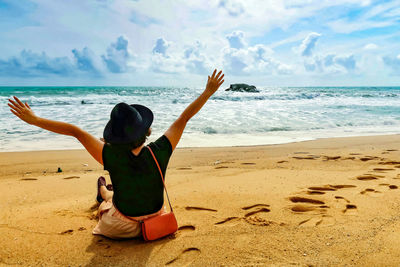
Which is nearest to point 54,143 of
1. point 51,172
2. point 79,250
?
point 51,172

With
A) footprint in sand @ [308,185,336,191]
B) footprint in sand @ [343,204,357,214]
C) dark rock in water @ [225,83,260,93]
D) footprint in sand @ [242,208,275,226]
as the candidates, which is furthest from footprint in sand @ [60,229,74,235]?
dark rock in water @ [225,83,260,93]

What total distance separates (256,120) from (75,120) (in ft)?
27.1

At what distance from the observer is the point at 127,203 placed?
2.62 metres

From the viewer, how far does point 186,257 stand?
238 cm

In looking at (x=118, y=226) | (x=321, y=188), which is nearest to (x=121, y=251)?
(x=118, y=226)

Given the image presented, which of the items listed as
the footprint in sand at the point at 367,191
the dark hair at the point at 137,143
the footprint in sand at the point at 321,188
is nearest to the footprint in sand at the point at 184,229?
the dark hair at the point at 137,143

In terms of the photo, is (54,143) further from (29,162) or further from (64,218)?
(64,218)

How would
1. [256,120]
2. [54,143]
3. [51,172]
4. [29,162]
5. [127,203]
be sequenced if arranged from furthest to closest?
[256,120], [54,143], [29,162], [51,172], [127,203]

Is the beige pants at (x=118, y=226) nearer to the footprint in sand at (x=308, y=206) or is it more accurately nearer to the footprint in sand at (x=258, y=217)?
the footprint in sand at (x=258, y=217)

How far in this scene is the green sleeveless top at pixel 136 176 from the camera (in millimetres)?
2475

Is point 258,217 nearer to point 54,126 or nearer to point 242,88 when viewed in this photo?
point 54,126

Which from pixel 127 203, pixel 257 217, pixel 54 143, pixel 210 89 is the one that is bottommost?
pixel 54 143

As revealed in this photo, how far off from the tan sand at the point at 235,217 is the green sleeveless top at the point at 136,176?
A: 339 mm

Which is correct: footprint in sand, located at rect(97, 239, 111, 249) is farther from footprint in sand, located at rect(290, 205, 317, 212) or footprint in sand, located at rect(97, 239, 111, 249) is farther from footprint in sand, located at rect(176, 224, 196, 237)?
footprint in sand, located at rect(290, 205, 317, 212)
